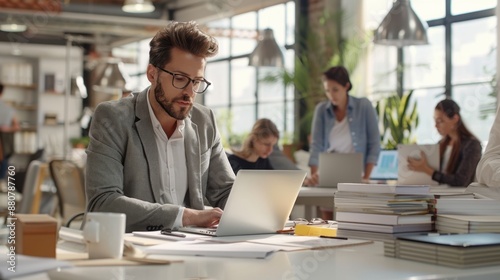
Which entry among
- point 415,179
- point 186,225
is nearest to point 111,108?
point 186,225

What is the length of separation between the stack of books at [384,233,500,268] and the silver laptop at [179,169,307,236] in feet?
1.59

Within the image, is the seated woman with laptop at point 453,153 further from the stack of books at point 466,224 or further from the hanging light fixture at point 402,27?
the stack of books at point 466,224

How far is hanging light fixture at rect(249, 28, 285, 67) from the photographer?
8180mm

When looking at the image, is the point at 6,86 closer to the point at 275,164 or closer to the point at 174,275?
the point at 275,164

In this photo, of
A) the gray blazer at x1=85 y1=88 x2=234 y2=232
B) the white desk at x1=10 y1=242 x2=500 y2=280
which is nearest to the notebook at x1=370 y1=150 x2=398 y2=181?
the gray blazer at x1=85 y1=88 x2=234 y2=232

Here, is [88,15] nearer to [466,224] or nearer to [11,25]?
[11,25]

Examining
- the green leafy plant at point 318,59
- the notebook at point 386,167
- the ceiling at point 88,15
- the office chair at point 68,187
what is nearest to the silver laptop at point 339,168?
the notebook at point 386,167

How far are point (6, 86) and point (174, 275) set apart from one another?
16.1m

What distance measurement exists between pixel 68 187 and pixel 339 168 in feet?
7.39

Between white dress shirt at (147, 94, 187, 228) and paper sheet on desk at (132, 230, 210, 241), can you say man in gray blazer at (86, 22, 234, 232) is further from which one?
paper sheet on desk at (132, 230, 210, 241)

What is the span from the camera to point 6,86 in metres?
16.8

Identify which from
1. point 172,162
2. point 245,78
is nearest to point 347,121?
point 172,162

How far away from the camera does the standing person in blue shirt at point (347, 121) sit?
5.93 meters

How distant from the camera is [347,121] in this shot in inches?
237
